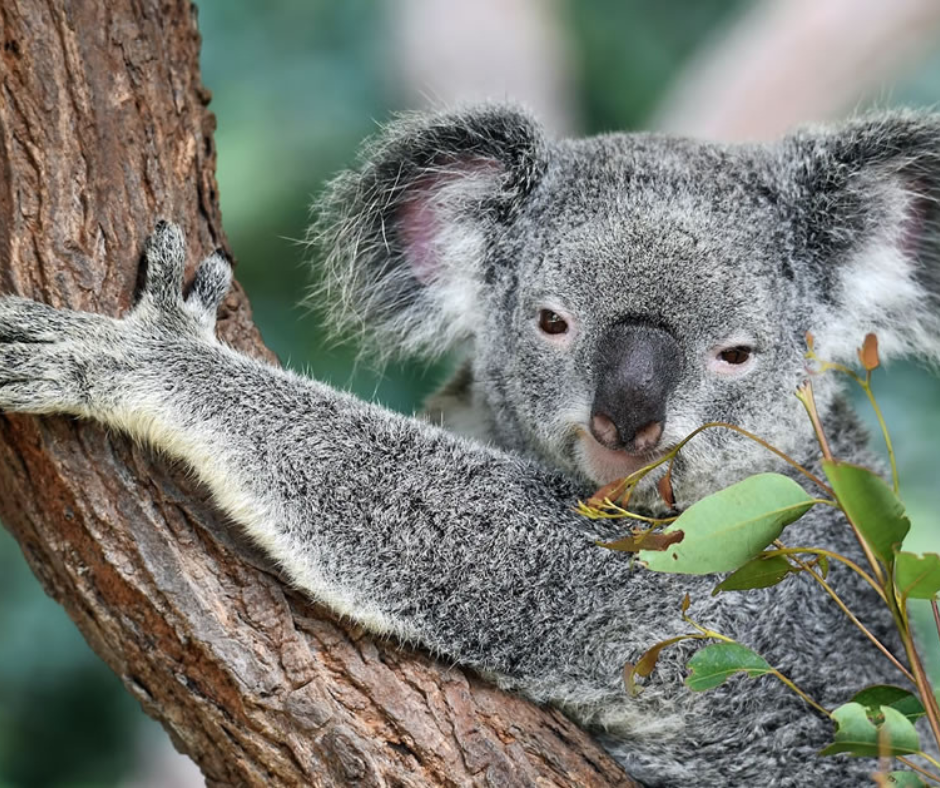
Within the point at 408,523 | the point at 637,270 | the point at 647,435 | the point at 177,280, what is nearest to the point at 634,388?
the point at 647,435

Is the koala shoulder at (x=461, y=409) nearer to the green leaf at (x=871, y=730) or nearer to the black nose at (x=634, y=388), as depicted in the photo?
the black nose at (x=634, y=388)

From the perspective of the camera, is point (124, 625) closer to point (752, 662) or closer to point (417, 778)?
point (417, 778)

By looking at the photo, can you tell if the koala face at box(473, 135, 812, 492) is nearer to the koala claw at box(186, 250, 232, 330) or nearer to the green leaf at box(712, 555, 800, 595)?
the green leaf at box(712, 555, 800, 595)

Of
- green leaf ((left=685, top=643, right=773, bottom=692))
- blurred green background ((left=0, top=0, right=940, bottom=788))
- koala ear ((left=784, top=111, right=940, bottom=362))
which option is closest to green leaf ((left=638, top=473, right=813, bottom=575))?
green leaf ((left=685, top=643, right=773, bottom=692))

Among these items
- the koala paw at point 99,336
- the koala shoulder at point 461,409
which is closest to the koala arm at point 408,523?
the koala paw at point 99,336

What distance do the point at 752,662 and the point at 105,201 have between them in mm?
1601

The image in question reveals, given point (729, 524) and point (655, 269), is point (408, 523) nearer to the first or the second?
point (655, 269)

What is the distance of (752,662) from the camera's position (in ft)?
6.36

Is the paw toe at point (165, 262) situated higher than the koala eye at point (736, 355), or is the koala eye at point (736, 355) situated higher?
the koala eye at point (736, 355)

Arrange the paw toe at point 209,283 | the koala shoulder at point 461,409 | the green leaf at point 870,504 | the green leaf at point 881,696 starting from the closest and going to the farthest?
the green leaf at point 870,504
the green leaf at point 881,696
the paw toe at point 209,283
the koala shoulder at point 461,409

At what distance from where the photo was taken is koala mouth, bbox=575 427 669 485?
2516mm

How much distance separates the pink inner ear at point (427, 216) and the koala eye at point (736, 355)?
32.8 inches

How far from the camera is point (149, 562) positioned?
219 centimetres

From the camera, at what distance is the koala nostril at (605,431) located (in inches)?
95.0
